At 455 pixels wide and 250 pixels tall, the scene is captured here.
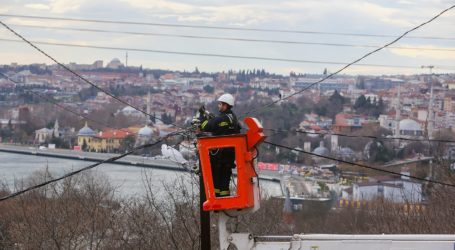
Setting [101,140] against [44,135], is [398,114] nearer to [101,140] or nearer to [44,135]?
[101,140]

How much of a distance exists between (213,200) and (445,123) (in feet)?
271

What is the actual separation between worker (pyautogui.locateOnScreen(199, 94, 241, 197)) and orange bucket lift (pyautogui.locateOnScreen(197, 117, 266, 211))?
0.12 m

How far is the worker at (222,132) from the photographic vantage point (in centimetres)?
990

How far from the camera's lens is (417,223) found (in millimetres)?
33781

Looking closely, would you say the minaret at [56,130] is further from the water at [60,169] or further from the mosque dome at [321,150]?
the mosque dome at [321,150]

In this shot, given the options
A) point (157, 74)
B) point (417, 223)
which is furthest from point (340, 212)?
point (157, 74)

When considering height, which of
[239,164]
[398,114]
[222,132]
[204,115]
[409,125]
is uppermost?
[204,115]

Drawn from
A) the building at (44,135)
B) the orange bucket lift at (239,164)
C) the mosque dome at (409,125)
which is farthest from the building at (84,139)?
the orange bucket lift at (239,164)

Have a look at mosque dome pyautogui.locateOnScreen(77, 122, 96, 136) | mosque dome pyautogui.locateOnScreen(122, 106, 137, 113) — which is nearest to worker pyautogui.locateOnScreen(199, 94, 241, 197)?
mosque dome pyautogui.locateOnScreen(122, 106, 137, 113)

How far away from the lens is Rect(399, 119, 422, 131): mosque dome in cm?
9962

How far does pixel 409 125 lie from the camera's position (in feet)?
331

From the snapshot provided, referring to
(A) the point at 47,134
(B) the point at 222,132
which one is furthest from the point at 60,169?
(B) the point at 222,132

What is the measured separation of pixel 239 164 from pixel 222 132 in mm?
645

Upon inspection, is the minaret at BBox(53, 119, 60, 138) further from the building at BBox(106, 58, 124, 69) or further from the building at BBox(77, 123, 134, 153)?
the building at BBox(106, 58, 124, 69)
